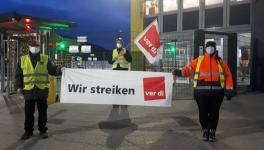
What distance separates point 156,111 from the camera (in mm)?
10922

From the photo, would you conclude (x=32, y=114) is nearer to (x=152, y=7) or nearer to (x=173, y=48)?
(x=173, y=48)

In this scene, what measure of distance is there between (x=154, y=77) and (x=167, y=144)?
8.30 feet

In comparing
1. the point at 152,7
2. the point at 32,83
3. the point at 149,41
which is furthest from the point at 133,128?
the point at 152,7

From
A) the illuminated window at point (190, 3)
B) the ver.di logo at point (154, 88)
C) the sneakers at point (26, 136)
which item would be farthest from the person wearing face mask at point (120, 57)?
the illuminated window at point (190, 3)

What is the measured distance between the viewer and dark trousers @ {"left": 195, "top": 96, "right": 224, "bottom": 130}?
24.5 ft

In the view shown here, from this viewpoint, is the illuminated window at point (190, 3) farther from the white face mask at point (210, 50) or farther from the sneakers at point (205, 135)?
the sneakers at point (205, 135)

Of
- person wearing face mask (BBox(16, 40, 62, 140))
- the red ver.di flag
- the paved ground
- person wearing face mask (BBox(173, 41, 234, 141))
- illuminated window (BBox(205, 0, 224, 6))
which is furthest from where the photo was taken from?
illuminated window (BBox(205, 0, 224, 6))

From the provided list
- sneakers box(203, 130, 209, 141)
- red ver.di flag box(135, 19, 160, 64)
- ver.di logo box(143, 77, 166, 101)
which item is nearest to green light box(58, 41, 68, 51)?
red ver.di flag box(135, 19, 160, 64)

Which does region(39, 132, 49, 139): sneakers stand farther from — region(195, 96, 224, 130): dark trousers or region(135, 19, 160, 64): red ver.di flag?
region(135, 19, 160, 64): red ver.di flag

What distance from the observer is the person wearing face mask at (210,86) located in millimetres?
7395

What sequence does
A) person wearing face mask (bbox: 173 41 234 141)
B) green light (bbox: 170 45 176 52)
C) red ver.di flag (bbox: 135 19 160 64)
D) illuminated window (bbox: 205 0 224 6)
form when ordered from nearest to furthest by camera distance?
1. person wearing face mask (bbox: 173 41 234 141)
2. red ver.di flag (bbox: 135 19 160 64)
3. green light (bbox: 170 45 176 52)
4. illuminated window (bbox: 205 0 224 6)

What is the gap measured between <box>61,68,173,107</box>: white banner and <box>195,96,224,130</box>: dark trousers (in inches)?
80.0

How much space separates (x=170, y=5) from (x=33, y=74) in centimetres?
1561

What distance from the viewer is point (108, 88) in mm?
9562
